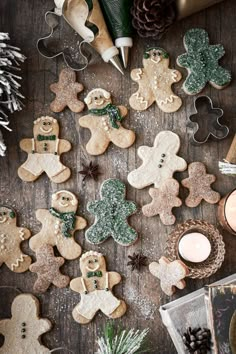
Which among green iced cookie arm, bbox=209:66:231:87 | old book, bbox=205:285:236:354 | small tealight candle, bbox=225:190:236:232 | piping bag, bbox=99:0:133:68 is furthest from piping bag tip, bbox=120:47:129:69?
old book, bbox=205:285:236:354

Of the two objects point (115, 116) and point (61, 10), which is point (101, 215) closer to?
point (115, 116)

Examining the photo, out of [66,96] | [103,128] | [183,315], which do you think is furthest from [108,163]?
[183,315]

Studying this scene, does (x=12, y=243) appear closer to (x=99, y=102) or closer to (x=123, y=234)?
(x=123, y=234)

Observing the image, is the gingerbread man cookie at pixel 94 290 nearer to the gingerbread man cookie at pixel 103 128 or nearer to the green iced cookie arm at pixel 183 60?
the gingerbread man cookie at pixel 103 128

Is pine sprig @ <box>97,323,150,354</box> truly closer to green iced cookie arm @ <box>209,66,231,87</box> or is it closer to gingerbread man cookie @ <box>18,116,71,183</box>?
gingerbread man cookie @ <box>18,116,71,183</box>

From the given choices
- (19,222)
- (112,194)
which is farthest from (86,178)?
(19,222)
